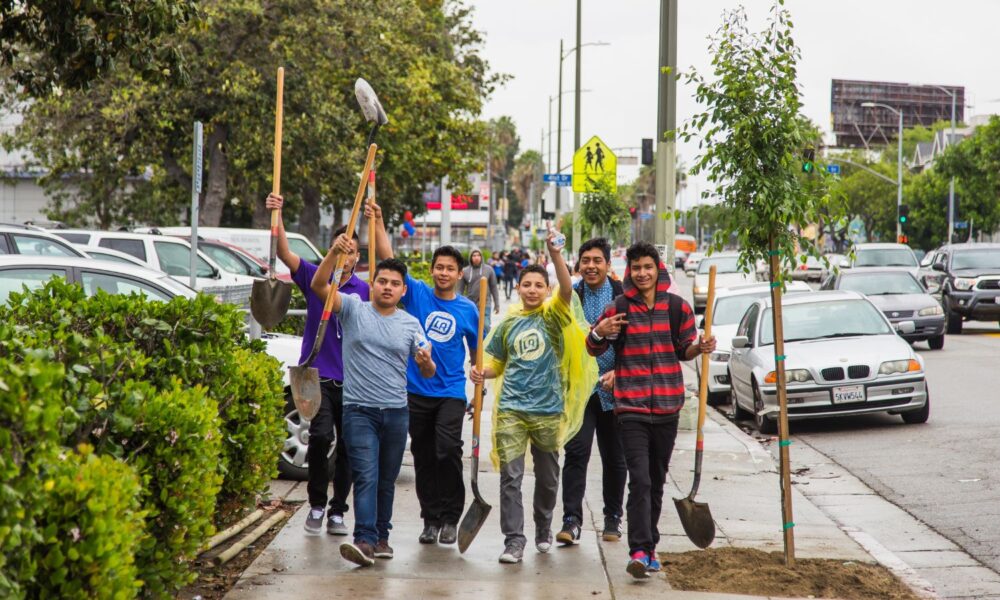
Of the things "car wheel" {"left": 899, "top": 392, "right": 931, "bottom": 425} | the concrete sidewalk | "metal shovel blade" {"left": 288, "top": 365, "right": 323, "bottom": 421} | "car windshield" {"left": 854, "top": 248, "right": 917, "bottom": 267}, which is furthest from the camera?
"car windshield" {"left": 854, "top": 248, "right": 917, "bottom": 267}

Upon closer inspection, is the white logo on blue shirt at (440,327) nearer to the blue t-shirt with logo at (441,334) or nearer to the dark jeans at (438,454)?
the blue t-shirt with logo at (441,334)

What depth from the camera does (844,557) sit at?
7.62 meters

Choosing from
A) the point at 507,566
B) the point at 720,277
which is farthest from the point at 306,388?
the point at 720,277

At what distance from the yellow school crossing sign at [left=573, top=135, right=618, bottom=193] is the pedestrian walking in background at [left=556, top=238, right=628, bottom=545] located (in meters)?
10.2

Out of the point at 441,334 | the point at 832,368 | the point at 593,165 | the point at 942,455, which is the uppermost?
the point at 593,165

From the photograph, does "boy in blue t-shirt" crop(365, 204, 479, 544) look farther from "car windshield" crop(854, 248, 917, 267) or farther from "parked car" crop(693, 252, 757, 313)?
"car windshield" crop(854, 248, 917, 267)

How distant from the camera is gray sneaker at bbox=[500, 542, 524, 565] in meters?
6.96

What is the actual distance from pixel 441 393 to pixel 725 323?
11754mm

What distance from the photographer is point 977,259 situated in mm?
27078

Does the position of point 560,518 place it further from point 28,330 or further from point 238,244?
point 238,244

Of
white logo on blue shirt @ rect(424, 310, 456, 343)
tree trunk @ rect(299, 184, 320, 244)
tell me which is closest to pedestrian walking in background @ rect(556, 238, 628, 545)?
white logo on blue shirt @ rect(424, 310, 456, 343)

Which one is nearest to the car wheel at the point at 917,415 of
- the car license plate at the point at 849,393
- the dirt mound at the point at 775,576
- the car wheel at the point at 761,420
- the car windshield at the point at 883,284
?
the car license plate at the point at 849,393

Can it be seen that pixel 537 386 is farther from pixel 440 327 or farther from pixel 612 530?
pixel 612 530

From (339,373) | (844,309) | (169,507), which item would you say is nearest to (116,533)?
(169,507)
